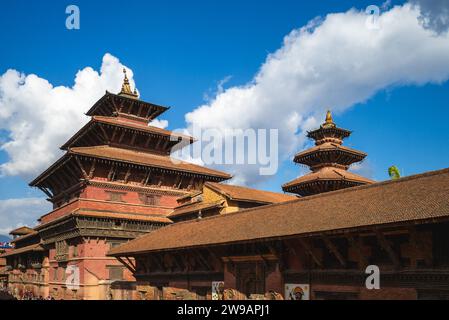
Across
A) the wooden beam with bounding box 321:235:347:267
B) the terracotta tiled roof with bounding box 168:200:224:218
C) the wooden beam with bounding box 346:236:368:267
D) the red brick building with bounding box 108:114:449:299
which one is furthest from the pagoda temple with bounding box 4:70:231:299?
the wooden beam with bounding box 346:236:368:267

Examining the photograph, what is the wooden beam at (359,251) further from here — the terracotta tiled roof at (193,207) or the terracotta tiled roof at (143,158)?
the terracotta tiled roof at (143,158)

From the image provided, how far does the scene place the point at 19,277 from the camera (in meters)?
55.4

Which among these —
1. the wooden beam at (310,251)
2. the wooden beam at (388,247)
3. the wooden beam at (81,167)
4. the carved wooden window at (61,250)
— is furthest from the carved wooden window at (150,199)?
the wooden beam at (388,247)

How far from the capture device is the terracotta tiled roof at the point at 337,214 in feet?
48.5

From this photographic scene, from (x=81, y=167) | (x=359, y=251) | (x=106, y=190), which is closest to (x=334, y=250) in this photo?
(x=359, y=251)

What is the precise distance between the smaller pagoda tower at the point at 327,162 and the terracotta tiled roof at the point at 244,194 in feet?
15.5

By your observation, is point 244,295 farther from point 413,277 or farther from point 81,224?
point 81,224

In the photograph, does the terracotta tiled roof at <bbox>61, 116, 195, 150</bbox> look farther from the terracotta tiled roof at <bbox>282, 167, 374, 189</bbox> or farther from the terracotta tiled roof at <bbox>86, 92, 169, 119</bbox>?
the terracotta tiled roof at <bbox>282, 167, 374, 189</bbox>

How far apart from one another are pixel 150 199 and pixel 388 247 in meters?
27.1

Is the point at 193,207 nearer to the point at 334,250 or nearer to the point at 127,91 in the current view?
the point at 127,91

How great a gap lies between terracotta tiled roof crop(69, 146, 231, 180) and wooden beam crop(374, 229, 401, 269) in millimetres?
25848

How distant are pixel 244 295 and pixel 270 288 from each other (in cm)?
170

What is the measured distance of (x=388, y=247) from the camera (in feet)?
49.6

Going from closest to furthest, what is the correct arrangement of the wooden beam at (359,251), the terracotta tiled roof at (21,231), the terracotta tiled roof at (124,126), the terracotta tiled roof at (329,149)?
the wooden beam at (359,251) → the terracotta tiled roof at (124,126) → the terracotta tiled roof at (329,149) → the terracotta tiled roof at (21,231)
